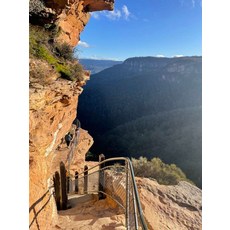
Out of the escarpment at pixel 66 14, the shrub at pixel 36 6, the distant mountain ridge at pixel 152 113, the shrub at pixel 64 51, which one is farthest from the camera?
the distant mountain ridge at pixel 152 113

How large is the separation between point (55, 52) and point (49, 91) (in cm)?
234

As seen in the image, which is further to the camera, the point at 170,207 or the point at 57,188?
the point at 57,188

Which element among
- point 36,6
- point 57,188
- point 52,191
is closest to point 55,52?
point 36,6

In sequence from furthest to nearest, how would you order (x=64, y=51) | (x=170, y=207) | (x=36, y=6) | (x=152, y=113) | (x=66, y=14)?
1. (x=152, y=113)
2. (x=66, y=14)
3. (x=64, y=51)
4. (x=36, y=6)
5. (x=170, y=207)

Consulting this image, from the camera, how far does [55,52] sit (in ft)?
19.7

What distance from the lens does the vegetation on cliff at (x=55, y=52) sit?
4922 millimetres

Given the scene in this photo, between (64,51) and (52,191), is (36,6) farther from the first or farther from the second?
(52,191)

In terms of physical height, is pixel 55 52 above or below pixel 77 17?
below

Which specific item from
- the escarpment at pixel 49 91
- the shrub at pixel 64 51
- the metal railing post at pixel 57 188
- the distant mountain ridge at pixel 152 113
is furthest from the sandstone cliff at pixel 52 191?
the distant mountain ridge at pixel 152 113

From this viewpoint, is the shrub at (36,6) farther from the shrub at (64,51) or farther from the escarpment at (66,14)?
the shrub at (64,51)
